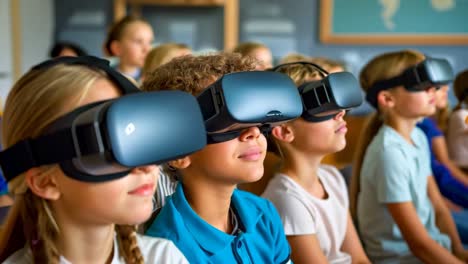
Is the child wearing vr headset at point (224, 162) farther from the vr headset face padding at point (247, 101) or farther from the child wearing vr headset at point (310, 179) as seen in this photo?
the child wearing vr headset at point (310, 179)

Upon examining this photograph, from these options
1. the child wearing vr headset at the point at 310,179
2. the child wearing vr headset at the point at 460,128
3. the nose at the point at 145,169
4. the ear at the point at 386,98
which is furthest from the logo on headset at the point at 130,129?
the child wearing vr headset at the point at 460,128

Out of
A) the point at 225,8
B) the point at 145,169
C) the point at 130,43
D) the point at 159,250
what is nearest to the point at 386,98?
the point at 159,250

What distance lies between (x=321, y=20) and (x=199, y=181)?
399cm

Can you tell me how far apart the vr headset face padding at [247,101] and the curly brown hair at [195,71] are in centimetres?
10

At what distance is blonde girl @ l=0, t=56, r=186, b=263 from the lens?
0.85 metres

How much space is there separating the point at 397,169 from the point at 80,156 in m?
1.37

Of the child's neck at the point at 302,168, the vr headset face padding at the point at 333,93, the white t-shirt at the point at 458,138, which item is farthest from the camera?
the white t-shirt at the point at 458,138

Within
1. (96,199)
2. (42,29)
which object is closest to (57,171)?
(96,199)

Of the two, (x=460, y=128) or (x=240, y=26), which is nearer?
(x=460, y=128)

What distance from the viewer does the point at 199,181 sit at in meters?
1.19

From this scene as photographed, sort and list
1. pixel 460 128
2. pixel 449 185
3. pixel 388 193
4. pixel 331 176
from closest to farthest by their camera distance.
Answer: pixel 331 176, pixel 388 193, pixel 449 185, pixel 460 128

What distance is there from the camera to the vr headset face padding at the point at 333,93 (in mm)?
1310

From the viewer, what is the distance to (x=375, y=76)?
2076 mm

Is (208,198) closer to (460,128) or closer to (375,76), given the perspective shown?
(375,76)
